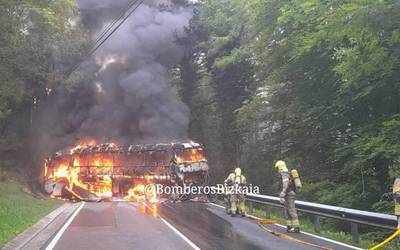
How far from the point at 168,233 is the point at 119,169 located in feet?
41.9

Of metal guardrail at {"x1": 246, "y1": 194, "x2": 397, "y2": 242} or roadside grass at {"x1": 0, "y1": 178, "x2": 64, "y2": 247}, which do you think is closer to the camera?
metal guardrail at {"x1": 246, "y1": 194, "x2": 397, "y2": 242}

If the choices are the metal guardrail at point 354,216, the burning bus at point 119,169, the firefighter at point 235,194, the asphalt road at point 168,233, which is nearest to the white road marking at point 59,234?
the asphalt road at point 168,233

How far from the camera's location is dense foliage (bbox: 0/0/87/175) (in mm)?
17094

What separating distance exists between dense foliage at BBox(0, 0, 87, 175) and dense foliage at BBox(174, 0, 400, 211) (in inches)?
271

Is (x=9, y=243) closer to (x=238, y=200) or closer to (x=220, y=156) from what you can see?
(x=238, y=200)

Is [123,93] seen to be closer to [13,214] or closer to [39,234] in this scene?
[13,214]

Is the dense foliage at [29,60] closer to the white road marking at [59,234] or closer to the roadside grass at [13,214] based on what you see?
the roadside grass at [13,214]

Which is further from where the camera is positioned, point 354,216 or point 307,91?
point 307,91

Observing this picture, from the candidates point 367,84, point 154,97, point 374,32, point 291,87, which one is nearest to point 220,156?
point 154,97

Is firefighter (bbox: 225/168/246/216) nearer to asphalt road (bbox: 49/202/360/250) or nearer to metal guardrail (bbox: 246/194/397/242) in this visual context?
asphalt road (bbox: 49/202/360/250)

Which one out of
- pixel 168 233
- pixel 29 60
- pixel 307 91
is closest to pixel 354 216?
pixel 168 233

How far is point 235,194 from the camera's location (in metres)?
14.3

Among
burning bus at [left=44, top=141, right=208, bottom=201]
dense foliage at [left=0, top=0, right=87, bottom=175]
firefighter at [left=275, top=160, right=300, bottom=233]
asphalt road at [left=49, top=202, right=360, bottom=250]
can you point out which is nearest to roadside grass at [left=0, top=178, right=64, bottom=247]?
asphalt road at [left=49, top=202, right=360, bottom=250]

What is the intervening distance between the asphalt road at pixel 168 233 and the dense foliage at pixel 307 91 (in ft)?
10.1
